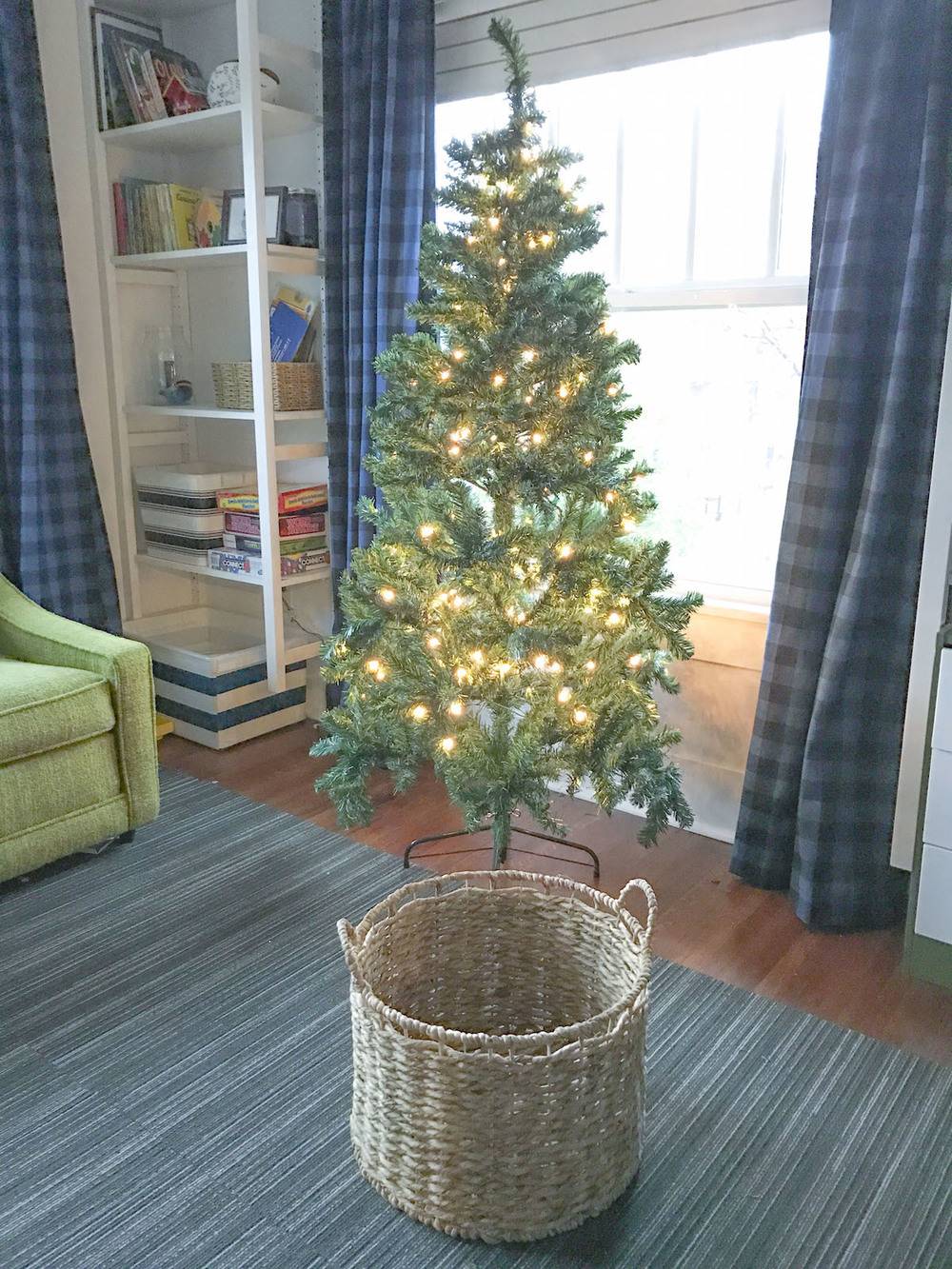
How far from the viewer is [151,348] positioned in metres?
3.47

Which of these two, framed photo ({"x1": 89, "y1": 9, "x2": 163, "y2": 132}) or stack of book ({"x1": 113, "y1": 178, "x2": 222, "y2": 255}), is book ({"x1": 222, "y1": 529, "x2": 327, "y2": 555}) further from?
framed photo ({"x1": 89, "y1": 9, "x2": 163, "y2": 132})

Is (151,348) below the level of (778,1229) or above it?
above

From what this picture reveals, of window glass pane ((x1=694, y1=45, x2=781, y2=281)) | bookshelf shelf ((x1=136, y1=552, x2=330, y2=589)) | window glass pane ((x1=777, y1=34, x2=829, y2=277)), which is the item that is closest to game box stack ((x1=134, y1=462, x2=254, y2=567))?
bookshelf shelf ((x1=136, y1=552, x2=330, y2=589))

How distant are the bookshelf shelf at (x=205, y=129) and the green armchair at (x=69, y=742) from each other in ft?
4.84

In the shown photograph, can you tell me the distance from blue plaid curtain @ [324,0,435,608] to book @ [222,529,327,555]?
0.22 m

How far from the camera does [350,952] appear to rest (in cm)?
151

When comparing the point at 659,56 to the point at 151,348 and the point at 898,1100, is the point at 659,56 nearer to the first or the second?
the point at 151,348

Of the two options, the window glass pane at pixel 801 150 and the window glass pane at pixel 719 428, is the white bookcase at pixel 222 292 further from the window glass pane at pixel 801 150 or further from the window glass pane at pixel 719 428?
the window glass pane at pixel 801 150

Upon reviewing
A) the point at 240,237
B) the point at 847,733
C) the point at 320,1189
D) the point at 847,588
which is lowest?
the point at 320,1189

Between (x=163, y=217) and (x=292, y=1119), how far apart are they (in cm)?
265

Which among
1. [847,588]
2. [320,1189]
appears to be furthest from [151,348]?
[320,1189]

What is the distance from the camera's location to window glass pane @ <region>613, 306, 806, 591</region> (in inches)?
100

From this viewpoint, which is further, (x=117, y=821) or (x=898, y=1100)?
(x=117, y=821)

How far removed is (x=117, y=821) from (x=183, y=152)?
223cm
